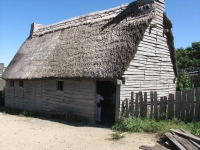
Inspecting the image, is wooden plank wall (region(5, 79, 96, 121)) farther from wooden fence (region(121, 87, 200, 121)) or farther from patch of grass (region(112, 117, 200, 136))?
patch of grass (region(112, 117, 200, 136))

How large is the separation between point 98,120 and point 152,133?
139 inches

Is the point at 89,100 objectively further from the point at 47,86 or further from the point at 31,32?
the point at 31,32

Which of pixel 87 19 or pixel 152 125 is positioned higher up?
pixel 87 19

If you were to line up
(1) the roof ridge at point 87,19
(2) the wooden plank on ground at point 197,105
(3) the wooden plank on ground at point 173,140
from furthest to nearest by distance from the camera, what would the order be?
(1) the roof ridge at point 87,19 → (2) the wooden plank on ground at point 197,105 → (3) the wooden plank on ground at point 173,140

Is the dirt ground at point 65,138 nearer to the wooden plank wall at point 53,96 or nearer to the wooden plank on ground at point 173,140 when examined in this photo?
the wooden plank on ground at point 173,140

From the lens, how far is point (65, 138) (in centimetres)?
807

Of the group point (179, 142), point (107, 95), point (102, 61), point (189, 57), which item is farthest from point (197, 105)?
point (189, 57)

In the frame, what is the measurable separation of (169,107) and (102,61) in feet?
11.9

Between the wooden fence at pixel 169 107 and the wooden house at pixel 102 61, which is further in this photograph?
the wooden house at pixel 102 61

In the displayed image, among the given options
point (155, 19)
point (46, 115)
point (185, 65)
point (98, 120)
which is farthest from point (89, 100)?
point (185, 65)

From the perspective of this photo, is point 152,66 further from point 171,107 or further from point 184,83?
point 184,83

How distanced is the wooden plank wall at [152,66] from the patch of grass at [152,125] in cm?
123

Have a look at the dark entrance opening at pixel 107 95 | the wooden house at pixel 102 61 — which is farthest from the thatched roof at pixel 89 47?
the dark entrance opening at pixel 107 95

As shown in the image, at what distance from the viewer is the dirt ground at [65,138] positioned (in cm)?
706
